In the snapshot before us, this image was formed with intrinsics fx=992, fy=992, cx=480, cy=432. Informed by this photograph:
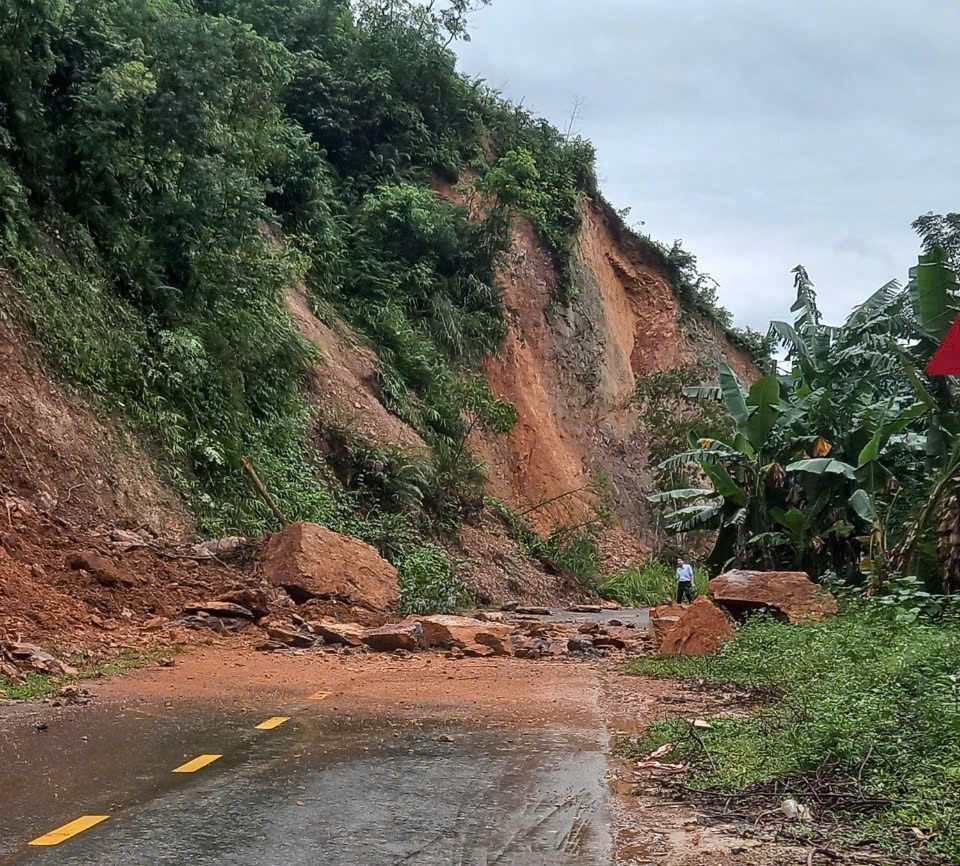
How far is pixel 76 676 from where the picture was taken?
8633 millimetres

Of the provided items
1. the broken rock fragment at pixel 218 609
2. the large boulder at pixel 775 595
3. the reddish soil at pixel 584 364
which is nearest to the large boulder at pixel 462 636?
the broken rock fragment at pixel 218 609

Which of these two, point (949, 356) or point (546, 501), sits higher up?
point (949, 356)

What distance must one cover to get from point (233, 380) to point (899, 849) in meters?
15.6

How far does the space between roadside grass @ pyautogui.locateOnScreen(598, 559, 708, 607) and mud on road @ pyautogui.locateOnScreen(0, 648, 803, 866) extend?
597 inches

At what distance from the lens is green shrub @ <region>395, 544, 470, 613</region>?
15.1 meters

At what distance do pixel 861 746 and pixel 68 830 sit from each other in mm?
3923

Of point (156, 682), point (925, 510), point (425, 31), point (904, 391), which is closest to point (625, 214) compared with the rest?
point (425, 31)

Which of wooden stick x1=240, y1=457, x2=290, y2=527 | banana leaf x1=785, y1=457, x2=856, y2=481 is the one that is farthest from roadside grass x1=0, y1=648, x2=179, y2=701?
banana leaf x1=785, y1=457, x2=856, y2=481

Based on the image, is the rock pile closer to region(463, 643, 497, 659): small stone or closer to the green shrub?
region(463, 643, 497, 659): small stone

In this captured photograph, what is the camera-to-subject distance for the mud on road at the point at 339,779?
13.7 ft

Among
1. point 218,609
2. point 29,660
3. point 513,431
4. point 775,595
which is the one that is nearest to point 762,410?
point 775,595

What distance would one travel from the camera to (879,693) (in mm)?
6191

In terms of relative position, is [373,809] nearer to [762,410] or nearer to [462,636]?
[462,636]

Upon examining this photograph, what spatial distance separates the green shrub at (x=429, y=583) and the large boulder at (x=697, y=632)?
4.76 m
